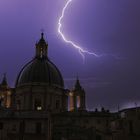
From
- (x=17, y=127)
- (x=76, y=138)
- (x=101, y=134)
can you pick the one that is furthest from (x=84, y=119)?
(x=17, y=127)

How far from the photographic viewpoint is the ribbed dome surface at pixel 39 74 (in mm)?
61594

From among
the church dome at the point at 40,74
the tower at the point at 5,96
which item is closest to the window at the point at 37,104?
the church dome at the point at 40,74

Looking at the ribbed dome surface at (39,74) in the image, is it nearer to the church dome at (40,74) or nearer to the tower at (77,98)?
the church dome at (40,74)

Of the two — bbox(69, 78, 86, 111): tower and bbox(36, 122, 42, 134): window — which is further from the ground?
bbox(69, 78, 86, 111): tower

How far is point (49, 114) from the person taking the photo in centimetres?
5000

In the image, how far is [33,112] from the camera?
52.1 m

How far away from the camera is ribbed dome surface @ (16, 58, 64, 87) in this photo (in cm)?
6159

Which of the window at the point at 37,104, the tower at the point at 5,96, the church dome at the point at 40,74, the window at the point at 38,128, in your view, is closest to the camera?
the window at the point at 38,128

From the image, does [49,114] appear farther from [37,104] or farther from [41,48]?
[41,48]

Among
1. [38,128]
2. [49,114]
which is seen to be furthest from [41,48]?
[38,128]

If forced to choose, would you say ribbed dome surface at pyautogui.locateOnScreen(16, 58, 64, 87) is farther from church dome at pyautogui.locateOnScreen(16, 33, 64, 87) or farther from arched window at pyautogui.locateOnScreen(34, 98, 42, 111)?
arched window at pyautogui.locateOnScreen(34, 98, 42, 111)

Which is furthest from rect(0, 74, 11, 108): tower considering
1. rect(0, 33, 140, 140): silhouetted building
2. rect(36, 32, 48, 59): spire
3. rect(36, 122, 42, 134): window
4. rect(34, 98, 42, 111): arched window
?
rect(36, 122, 42, 134): window

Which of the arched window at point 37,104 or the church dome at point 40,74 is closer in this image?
the arched window at point 37,104

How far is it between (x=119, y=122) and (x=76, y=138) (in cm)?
855
